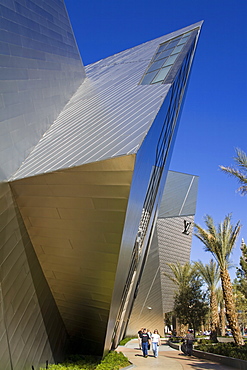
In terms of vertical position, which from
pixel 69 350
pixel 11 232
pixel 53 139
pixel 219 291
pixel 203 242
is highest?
pixel 219 291

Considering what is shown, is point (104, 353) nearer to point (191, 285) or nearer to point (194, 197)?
point (191, 285)

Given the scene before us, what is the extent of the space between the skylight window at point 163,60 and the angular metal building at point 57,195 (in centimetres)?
101

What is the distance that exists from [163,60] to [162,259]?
2099 cm

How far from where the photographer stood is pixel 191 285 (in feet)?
94.2

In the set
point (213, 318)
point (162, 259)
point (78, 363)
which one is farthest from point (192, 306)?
point (78, 363)

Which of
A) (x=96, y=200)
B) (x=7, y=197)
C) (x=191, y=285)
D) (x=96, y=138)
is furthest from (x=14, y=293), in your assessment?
(x=191, y=285)

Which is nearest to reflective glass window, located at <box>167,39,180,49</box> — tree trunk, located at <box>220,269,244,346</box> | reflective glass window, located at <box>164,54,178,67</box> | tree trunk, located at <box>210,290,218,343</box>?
reflective glass window, located at <box>164,54,178,67</box>

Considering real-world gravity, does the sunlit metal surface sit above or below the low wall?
above

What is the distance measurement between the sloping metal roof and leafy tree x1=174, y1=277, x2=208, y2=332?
20854 mm

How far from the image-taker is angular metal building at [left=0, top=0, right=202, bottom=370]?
6832 millimetres

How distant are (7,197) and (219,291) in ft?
146

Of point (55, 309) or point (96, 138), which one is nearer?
point (96, 138)

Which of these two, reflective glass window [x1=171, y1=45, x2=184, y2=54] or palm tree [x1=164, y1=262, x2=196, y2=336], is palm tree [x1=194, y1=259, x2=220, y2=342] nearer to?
palm tree [x1=164, y1=262, x2=196, y2=336]

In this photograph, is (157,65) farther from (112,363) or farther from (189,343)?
(189,343)
